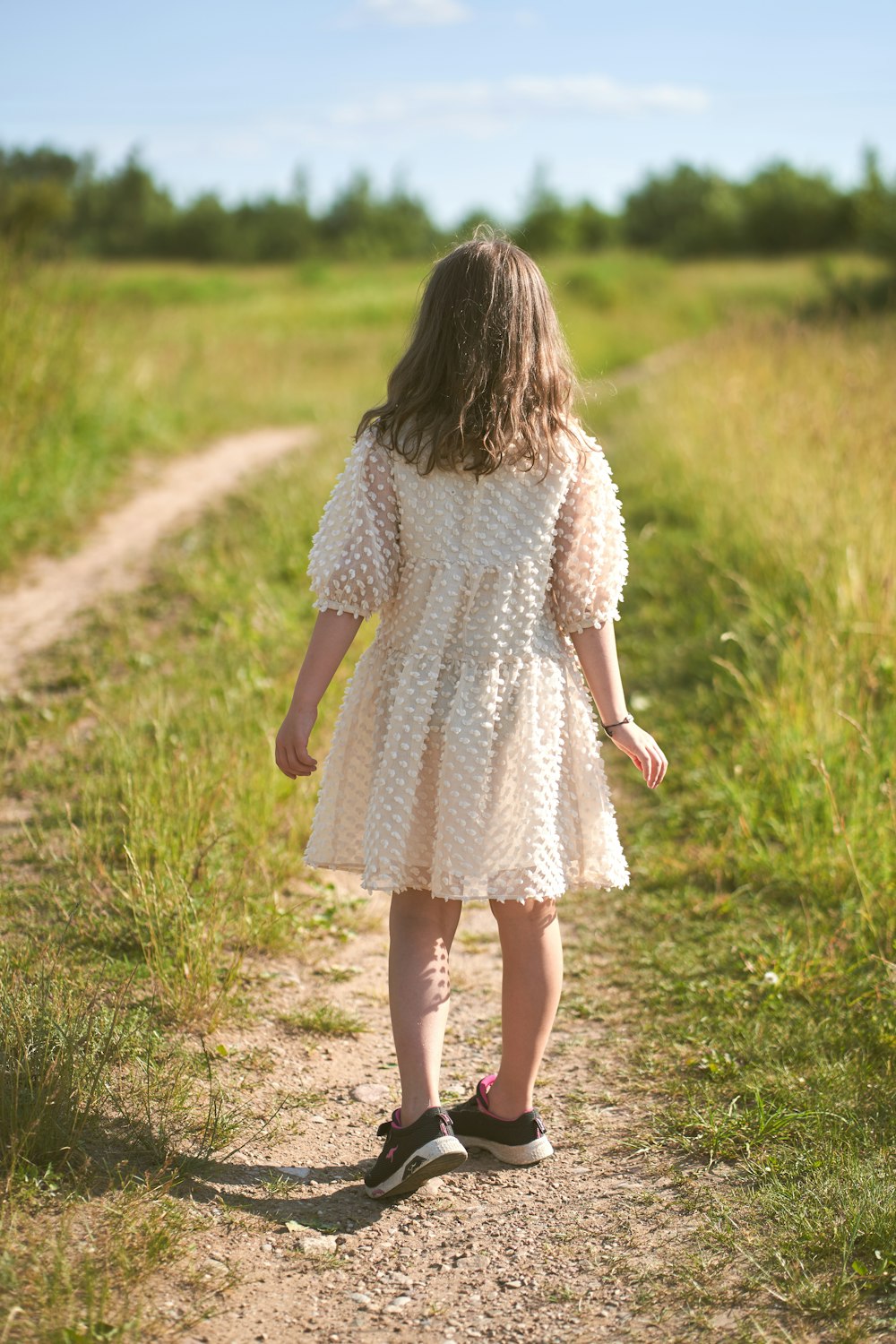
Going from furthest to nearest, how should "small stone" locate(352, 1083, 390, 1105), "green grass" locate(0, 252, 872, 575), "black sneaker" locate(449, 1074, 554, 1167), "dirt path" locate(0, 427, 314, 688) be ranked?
"green grass" locate(0, 252, 872, 575) → "dirt path" locate(0, 427, 314, 688) → "small stone" locate(352, 1083, 390, 1105) → "black sneaker" locate(449, 1074, 554, 1167)

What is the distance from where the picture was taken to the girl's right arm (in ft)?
8.24

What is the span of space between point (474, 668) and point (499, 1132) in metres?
1.05

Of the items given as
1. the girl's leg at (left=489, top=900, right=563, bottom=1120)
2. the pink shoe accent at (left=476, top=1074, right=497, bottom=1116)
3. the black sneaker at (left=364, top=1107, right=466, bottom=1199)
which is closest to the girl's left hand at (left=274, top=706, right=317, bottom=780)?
the girl's leg at (left=489, top=900, right=563, bottom=1120)

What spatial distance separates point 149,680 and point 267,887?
1.83 meters

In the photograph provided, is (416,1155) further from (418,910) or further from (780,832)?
(780,832)

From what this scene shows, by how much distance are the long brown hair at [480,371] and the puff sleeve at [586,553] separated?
96mm

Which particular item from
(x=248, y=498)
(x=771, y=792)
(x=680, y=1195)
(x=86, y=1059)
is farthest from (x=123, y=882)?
(x=248, y=498)

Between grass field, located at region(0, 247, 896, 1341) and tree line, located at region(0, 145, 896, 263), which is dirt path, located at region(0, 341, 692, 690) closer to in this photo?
grass field, located at region(0, 247, 896, 1341)

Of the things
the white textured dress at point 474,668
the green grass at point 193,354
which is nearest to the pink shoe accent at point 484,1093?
the white textured dress at point 474,668

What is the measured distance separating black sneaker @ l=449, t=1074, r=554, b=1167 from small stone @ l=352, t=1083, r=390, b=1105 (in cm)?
27

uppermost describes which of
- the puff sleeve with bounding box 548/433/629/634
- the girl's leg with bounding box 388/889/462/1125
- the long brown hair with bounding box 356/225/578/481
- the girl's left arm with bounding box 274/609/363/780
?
the long brown hair with bounding box 356/225/578/481

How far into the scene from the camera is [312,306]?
82.4 feet

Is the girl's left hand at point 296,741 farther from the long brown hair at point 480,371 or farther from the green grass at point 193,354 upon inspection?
the green grass at point 193,354

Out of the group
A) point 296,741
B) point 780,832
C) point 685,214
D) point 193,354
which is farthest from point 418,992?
point 685,214
